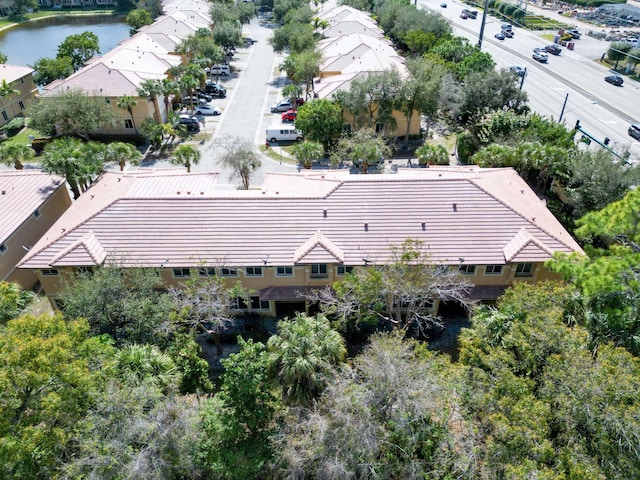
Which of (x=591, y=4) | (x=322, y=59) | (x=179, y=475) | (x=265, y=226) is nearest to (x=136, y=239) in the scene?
(x=265, y=226)

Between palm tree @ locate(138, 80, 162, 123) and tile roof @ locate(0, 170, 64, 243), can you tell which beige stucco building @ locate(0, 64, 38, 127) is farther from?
tile roof @ locate(0, 170, 64, 243)

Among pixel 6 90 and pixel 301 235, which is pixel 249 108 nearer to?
pixel 6 90

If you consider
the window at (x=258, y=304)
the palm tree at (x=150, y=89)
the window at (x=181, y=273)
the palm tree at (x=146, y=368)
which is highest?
the palm tree at (x=150, y=89)

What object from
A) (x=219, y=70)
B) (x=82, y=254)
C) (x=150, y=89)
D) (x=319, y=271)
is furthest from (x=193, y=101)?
(x=319, y=271)

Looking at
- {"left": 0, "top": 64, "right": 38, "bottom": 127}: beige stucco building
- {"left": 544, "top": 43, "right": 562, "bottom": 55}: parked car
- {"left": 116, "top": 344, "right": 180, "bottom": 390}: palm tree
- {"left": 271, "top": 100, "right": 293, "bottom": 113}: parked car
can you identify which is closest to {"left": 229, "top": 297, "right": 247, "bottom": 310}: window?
{"left": 116, "top": 344, "right": 180, "bottom": 390}: palm tree

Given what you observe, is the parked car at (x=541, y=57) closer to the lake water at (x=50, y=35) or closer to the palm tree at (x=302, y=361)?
the palm tree at (x=302, y=361)

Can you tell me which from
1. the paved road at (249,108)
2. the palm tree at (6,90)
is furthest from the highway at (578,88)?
the palm tree at (6,90)
